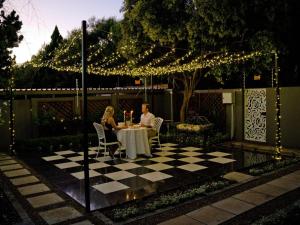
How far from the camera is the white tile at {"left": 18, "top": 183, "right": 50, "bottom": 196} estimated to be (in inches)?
177

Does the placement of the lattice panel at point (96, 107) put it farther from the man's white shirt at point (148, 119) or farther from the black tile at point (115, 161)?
the black tile at point (115, 161)

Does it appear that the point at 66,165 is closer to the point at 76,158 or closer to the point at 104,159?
the point at 76,158

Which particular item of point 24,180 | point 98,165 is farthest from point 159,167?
point 24,180

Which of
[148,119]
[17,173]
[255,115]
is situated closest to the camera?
[17,173]

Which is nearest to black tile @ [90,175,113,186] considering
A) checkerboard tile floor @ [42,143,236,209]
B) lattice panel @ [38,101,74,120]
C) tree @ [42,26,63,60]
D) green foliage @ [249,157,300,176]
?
checkerboard tile floor @ [42,143,236,209]

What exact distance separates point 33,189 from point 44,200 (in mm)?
614

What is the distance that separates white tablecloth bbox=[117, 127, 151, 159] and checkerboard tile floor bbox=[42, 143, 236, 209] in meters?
0.17

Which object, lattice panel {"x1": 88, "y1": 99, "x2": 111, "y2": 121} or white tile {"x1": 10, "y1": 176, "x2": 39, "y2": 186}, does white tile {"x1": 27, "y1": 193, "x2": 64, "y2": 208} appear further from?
lattice panel {"x1": 88, "y1": 99, "x2": 111, "y2": 121}

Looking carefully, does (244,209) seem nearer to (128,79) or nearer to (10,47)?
(10,47)

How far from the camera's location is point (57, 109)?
9.09m

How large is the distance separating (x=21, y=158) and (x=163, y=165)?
333cm

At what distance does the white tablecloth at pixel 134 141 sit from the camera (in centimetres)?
654

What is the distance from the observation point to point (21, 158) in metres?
6.92

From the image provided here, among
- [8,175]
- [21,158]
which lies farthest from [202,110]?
[8,175]
